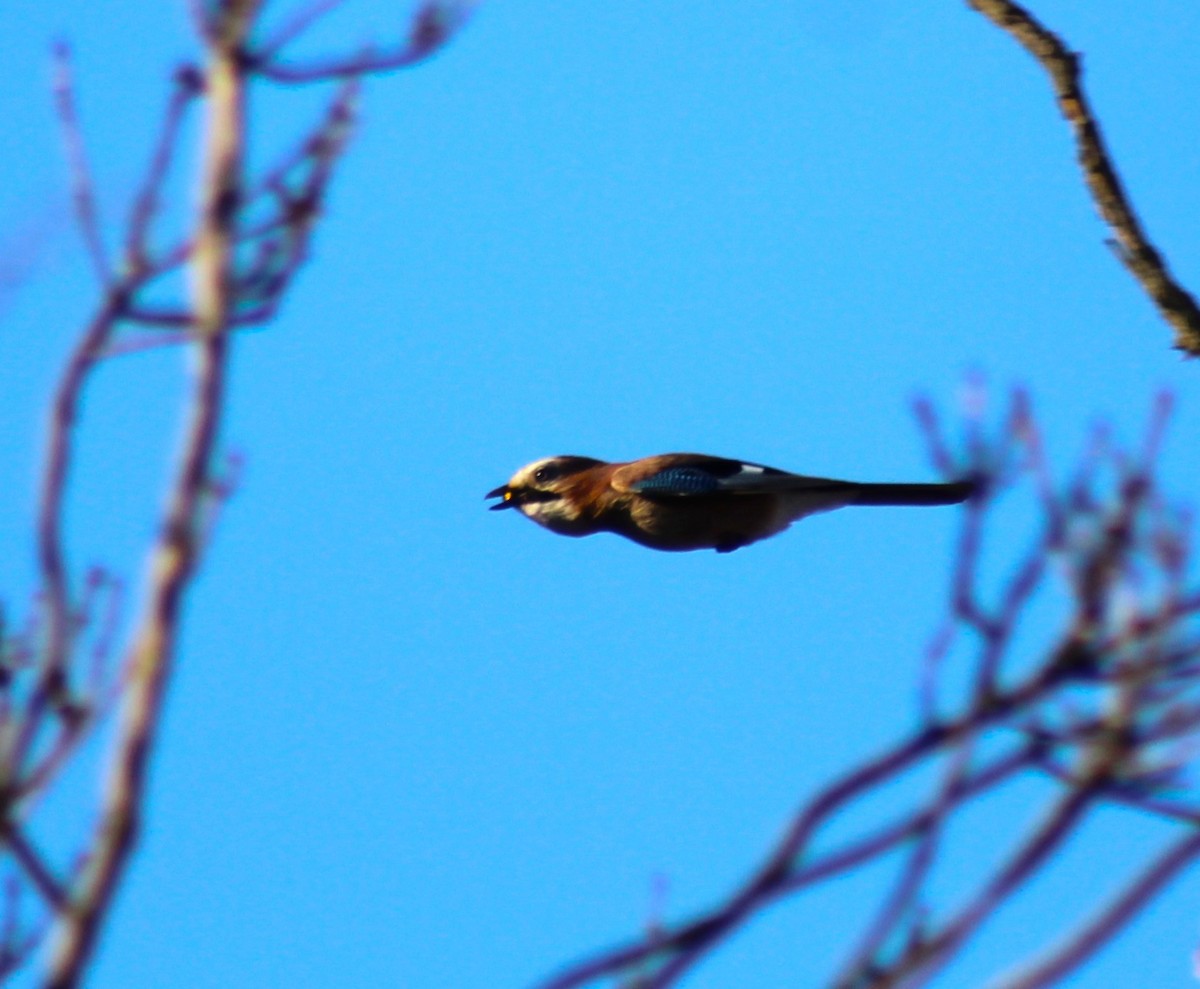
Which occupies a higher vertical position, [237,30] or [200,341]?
[237,30]

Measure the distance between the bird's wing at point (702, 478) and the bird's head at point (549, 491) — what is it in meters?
0.38

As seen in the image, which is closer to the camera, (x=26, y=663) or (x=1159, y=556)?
(x=1159, y=556)

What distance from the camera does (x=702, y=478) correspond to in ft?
26.7

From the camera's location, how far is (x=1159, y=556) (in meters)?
2.81

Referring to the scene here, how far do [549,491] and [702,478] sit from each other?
97 centimetres

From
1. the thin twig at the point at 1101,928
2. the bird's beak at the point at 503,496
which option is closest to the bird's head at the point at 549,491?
the bird's beak at the point at 503,496

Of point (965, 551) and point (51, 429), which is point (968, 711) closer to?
point (965, 551)

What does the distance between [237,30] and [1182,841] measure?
214 centimetres

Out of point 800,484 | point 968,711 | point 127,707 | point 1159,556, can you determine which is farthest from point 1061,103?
point 127,707

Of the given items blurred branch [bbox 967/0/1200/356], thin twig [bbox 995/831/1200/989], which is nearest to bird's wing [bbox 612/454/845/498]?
blurred branch [bbox 967/0/1200/356]

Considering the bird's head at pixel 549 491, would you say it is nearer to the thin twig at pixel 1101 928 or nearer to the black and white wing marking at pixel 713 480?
the black and white wing marking at pixel 713 480

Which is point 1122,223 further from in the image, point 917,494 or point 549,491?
point 549,491

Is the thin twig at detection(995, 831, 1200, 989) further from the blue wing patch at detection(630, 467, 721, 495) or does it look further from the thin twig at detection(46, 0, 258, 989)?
the blue wing patch at detection(630, 467, 721, 495)

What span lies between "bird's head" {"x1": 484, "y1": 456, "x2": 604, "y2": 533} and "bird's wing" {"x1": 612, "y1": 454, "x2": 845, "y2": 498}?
38cm
